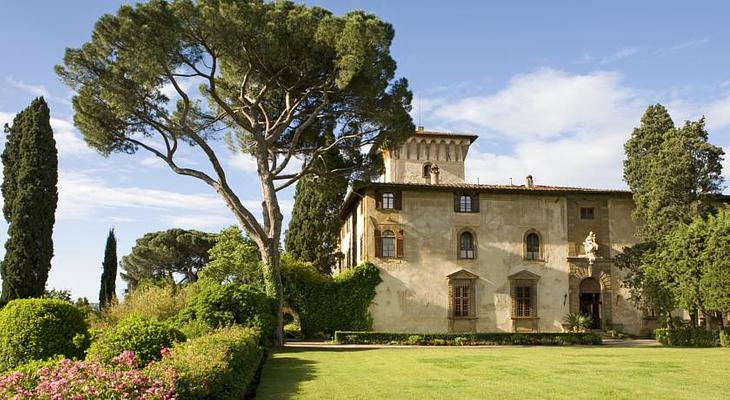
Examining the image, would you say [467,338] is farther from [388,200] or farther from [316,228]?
[316,228]

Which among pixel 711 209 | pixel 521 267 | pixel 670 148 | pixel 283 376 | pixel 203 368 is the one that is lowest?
pixel 283 376

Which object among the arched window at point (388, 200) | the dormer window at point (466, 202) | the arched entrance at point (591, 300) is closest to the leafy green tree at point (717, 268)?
the arched entrance at point (591, 300)

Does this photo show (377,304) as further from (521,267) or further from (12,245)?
(12,245)

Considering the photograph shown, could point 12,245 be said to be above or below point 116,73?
below

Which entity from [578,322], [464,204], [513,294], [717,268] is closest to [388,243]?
[464,204]

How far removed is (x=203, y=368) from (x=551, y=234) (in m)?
27.1

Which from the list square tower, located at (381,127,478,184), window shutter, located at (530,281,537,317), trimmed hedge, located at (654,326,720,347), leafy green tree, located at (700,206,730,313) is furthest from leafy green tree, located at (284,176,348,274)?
leafy green tree, located at (700,206,730,313)

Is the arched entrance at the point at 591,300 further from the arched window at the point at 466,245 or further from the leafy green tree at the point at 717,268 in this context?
the leafy green tree at the point at 717,268

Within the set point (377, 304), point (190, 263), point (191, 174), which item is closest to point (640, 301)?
point (377, 304)

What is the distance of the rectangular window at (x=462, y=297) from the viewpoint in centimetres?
3164

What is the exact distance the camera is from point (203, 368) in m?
8.34

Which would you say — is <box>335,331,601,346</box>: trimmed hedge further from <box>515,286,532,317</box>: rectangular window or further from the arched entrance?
the arched entrance

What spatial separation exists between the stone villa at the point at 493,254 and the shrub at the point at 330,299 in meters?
0.66

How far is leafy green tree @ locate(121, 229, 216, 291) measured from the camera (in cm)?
5428
